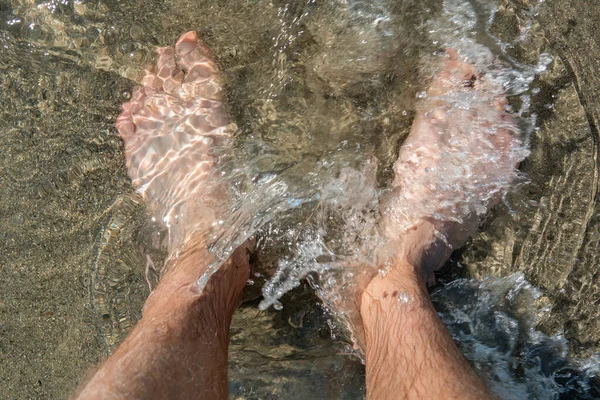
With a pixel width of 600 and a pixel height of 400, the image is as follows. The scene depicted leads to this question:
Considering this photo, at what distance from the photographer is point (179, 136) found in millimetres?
2604

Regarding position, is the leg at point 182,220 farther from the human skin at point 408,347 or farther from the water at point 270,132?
the human skin at point 408,347

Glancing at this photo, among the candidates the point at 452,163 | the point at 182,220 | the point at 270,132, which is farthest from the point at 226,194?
the point at 452,163

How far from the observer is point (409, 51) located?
2527 mm

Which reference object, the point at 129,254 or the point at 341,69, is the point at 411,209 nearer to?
the point at 341,69

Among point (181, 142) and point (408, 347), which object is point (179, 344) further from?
point (181, 142)

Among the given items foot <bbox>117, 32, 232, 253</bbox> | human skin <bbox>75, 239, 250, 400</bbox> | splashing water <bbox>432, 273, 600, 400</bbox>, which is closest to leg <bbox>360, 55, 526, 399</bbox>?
splashing water <bbox>432, 273, 600, 400</bbox>

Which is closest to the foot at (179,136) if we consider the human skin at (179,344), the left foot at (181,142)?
the left foot at (181,142)

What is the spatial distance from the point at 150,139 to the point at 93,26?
57 centimetres

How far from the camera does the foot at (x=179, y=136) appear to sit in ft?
8.15

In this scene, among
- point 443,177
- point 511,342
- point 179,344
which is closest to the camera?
point 179,344

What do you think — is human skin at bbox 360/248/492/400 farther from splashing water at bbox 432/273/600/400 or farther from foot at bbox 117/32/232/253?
foot at bbox 117/32/232/253

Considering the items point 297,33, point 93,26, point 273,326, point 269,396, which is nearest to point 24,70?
point 93,26

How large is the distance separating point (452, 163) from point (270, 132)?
778mm

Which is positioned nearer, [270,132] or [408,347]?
[408,347]
